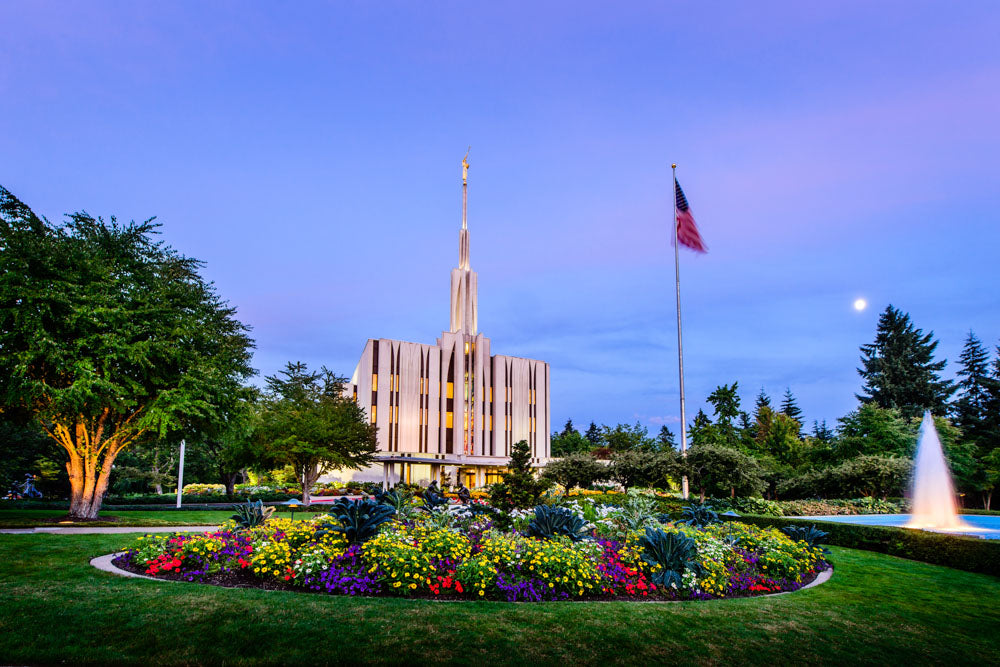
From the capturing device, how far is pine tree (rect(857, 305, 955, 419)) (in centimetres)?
5109

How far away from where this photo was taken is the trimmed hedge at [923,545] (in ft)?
41.3

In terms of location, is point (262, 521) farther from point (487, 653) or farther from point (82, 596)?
point (487, 653)

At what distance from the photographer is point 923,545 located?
14.1 m

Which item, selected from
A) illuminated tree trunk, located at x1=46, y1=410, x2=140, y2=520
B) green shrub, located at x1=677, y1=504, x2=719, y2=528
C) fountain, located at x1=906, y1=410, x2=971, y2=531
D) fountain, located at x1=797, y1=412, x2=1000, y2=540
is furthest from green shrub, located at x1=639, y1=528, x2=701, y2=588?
fountain, located at x1=906, y1=410, x2=971, y2=531

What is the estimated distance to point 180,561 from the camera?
8.88 m

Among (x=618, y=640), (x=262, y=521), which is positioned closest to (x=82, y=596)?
(x=262, y=521)

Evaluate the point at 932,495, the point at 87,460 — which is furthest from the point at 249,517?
the point at 932,495

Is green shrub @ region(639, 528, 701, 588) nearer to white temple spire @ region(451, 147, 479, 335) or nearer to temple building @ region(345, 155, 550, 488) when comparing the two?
temple building @ region(345, 155, 550, 488)

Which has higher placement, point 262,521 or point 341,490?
point 262,521

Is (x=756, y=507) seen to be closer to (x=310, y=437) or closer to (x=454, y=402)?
(x=310, y=437)

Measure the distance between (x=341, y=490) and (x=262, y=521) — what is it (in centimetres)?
4091

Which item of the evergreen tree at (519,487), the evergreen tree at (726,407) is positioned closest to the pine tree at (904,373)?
the evergreen tree at (726,407)

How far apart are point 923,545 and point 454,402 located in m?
47.2

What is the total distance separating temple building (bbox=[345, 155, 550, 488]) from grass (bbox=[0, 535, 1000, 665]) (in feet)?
152
